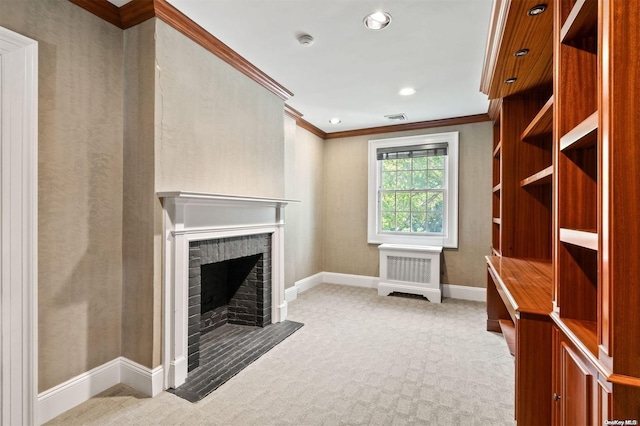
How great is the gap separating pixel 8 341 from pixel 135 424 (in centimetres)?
83

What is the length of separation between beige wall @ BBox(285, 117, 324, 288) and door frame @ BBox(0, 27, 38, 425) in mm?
2796

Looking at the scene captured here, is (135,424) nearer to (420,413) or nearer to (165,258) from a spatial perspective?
(165,258)

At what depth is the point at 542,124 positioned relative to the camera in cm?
218

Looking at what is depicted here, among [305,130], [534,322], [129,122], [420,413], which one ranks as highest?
[305,130]

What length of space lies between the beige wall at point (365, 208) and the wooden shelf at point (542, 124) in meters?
1.69

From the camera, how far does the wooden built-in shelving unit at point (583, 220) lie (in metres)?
0.83

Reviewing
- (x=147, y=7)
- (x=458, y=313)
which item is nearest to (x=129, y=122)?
(x=147, y=7)

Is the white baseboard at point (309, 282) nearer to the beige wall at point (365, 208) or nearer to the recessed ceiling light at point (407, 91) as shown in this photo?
the beige wall at point (365, 208)

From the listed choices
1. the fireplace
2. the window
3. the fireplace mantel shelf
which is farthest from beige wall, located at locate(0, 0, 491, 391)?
the window

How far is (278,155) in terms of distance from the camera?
3.58 metres

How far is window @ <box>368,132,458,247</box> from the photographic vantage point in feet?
15.0

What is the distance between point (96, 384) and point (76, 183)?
138cm

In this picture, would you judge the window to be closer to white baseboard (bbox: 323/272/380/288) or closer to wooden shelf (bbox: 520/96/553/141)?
white baseboard (bbox: 323/272/380/288)

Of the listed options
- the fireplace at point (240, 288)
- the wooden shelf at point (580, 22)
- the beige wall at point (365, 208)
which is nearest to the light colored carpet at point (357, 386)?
the fireplace at point (240, 288)
